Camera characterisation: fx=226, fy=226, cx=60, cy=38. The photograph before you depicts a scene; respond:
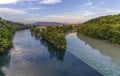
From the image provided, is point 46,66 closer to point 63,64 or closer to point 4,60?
point 63,64

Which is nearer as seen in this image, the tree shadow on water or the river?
the river

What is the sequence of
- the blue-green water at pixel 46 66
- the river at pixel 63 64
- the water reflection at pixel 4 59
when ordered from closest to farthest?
1. the blue-green water at pixel 46 66
2. the river at pixel 63 64
3. the water reflection at pixel 4 59

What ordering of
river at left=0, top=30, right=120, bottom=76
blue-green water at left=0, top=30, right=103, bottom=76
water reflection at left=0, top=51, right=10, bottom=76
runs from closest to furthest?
blue-green water at left=0, top=30, right=103, bottom=76 → river at left=0, top=30, right=120, bottom=76 → water reflection at left=0, top=51, right=10, bottom=76

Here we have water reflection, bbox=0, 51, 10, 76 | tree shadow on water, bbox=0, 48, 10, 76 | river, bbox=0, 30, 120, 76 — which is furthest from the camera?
water reflection, bbox=0, 51, 10, 76

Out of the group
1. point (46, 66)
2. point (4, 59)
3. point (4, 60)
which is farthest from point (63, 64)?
point (4, 59)

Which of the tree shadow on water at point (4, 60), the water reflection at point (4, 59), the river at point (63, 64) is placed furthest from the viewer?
the water reflection at point (4, 59)

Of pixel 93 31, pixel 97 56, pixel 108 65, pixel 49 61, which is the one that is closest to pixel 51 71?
pixel 49 61

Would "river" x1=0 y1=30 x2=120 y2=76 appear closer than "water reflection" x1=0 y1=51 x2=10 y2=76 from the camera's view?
Yes

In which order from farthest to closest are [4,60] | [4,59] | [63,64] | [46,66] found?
1. [4,59]
2. [4,60]
3. [63,64]
4. [46,66]

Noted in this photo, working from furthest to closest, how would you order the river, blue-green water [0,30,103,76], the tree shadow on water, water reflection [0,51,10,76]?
water reflection [0,51,10,76], the tree shadow on water, the river, blue-green water [0,30,103,76]

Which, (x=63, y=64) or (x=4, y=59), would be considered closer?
(x=63, y=64)

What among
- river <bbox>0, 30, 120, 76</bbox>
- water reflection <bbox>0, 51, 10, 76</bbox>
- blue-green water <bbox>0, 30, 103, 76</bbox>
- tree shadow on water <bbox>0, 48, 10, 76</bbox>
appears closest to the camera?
blue-green water <bbox>0, 30, 103, 76</bbox>
